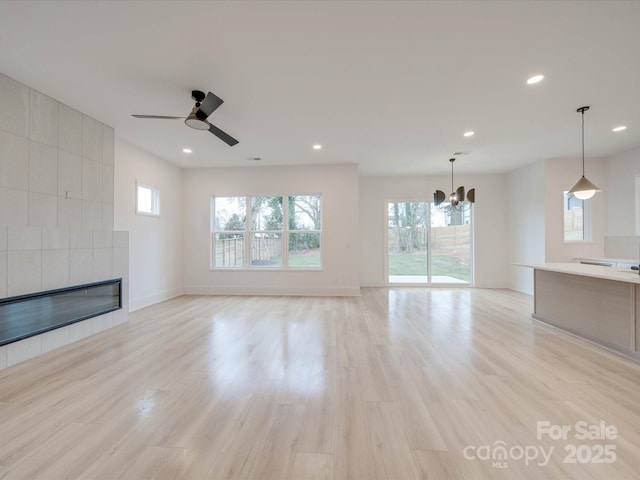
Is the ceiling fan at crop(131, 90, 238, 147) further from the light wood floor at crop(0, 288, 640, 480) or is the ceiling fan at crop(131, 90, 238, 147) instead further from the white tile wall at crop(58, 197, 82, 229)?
the light wood floor at crop(0, 288, 640, 480)

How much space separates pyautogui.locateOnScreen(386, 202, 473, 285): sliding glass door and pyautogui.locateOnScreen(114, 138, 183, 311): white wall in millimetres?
5272

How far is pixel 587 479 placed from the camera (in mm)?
1390

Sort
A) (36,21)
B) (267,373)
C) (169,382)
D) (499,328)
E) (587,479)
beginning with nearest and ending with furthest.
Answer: (587,479) → (36,21) → (169,382) → (267,373) → (499,328)

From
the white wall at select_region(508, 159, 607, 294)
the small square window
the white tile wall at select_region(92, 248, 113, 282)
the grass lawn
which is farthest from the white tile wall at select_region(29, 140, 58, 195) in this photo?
the white wall at select_region(508, 159, 607, 294)

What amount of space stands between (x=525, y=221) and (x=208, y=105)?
7.01 m

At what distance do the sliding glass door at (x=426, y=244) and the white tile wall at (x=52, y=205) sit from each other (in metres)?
6.00

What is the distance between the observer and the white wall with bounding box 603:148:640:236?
514cm

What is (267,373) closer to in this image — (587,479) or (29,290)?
(587,479)

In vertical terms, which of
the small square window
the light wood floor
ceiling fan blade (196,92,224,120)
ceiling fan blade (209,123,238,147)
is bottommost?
the light wood floor

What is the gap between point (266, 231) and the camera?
21.0 feet

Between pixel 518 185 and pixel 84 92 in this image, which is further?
pixel 518 185

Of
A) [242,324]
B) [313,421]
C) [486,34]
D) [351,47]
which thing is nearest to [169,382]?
[313,421]

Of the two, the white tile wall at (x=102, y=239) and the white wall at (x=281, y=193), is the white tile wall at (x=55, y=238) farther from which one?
the white wall at (x=281, y=193)

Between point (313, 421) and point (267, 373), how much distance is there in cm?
80
